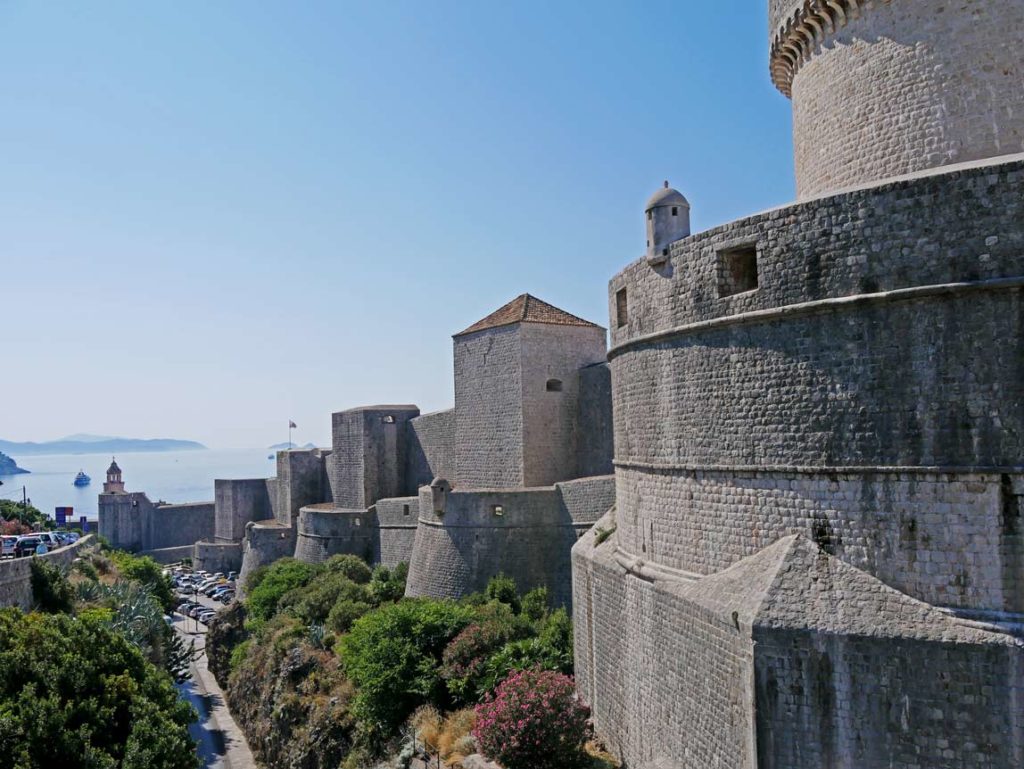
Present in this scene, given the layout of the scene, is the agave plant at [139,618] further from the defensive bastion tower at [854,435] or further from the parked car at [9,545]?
the defensive bastion tower at [854,435]

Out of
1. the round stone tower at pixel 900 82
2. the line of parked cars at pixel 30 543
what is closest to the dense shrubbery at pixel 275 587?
the line of parked cars at pixel 30 543

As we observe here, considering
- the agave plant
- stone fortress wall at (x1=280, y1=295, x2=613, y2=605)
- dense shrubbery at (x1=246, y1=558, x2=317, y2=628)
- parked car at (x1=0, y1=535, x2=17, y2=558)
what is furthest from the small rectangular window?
parked car at (x1=0, y1=535, x2=17, y2=558)

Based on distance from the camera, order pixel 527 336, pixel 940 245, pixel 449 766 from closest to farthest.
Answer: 1. pixel 940 245
2. pixel 449 766
3. pixel 527 336

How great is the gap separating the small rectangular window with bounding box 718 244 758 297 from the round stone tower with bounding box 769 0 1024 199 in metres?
1.07

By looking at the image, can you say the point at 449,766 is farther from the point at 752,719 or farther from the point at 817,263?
the point at 817,263

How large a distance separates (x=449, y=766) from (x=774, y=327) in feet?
26.7

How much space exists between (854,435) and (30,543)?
2433 centimetres

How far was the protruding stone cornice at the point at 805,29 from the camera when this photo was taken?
10203 millimetres

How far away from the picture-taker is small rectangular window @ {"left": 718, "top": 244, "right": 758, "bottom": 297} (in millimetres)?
9320

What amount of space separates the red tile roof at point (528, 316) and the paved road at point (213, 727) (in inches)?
488

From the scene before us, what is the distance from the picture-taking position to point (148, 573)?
105 feet

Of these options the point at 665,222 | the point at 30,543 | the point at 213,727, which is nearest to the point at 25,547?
the point at 30,543

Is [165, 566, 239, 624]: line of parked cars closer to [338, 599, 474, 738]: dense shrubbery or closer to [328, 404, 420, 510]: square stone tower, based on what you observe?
[328, 404, 420, 510]: square stone tower

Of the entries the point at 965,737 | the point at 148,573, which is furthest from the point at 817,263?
the point at 148,573
